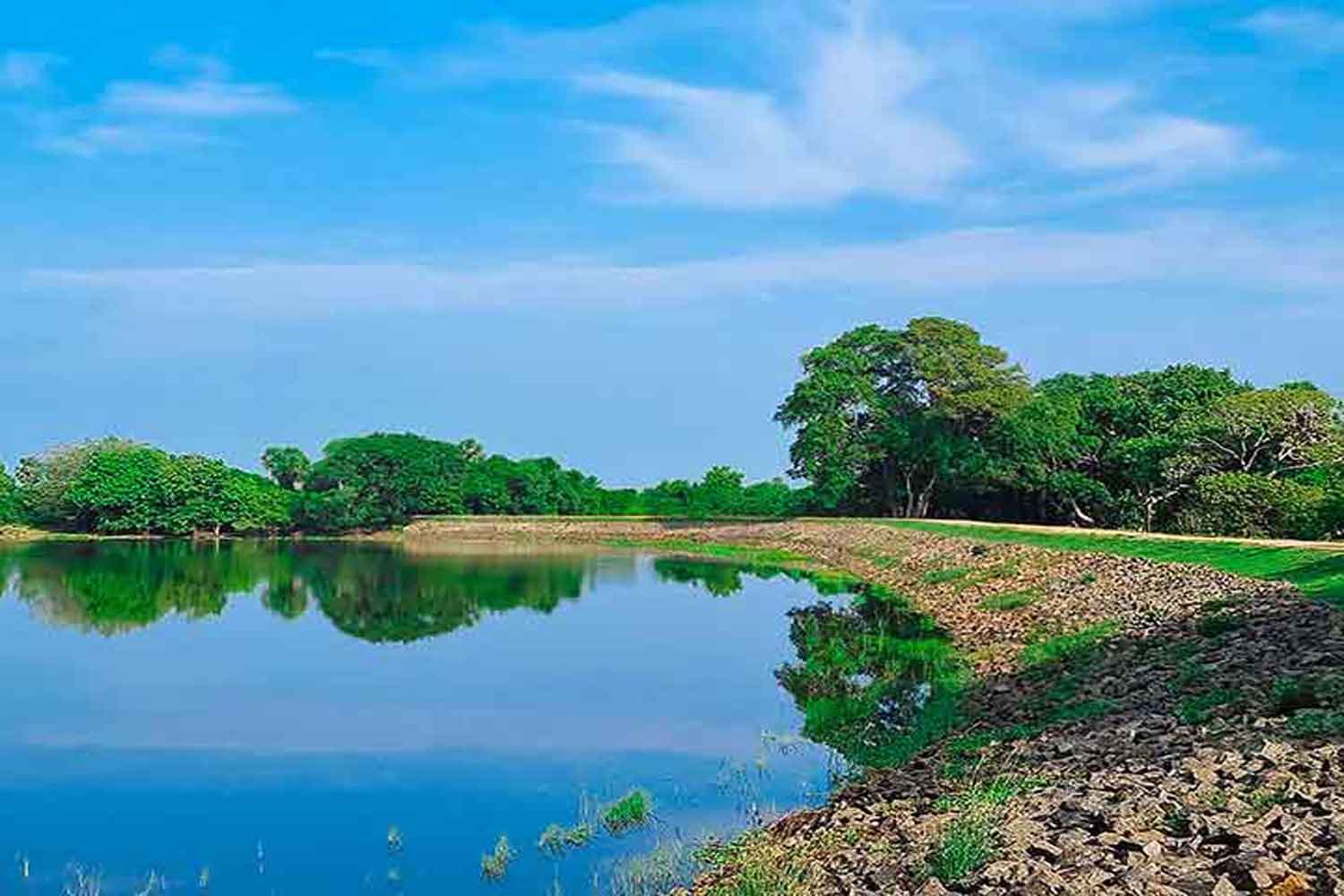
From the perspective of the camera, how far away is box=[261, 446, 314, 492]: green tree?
9219 cm

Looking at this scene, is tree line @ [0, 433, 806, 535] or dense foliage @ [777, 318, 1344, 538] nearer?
dense foliage @ [777, 318, 1344, 538]

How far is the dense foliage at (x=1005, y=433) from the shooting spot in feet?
164

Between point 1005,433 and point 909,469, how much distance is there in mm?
8293

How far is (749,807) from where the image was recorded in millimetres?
14609

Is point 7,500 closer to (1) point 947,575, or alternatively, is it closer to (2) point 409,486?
(2) point 409,486

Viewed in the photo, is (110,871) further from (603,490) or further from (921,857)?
(603,490)

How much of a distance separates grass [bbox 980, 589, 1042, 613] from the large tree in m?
30.4

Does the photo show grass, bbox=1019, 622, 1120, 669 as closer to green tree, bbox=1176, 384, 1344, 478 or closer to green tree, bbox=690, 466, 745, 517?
green tree, bbox=1176, 384, 1344, 478

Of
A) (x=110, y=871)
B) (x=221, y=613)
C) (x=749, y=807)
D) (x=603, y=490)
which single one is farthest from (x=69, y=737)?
(x=603, y=490)

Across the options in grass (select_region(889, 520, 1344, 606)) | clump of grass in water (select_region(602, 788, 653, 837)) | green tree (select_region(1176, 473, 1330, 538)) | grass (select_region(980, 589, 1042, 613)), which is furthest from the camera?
green tree (select_region(1176, 473, 1330, 538))

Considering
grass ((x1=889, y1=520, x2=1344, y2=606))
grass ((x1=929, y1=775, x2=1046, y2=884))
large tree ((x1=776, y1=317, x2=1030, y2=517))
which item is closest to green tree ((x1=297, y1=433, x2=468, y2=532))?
large tree ((x1=776, y1=317, x2=1030, y2=517))

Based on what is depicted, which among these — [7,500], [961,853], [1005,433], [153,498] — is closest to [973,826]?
[961,853]

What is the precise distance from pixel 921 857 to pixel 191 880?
7.14 m

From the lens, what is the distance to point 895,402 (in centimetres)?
6462
